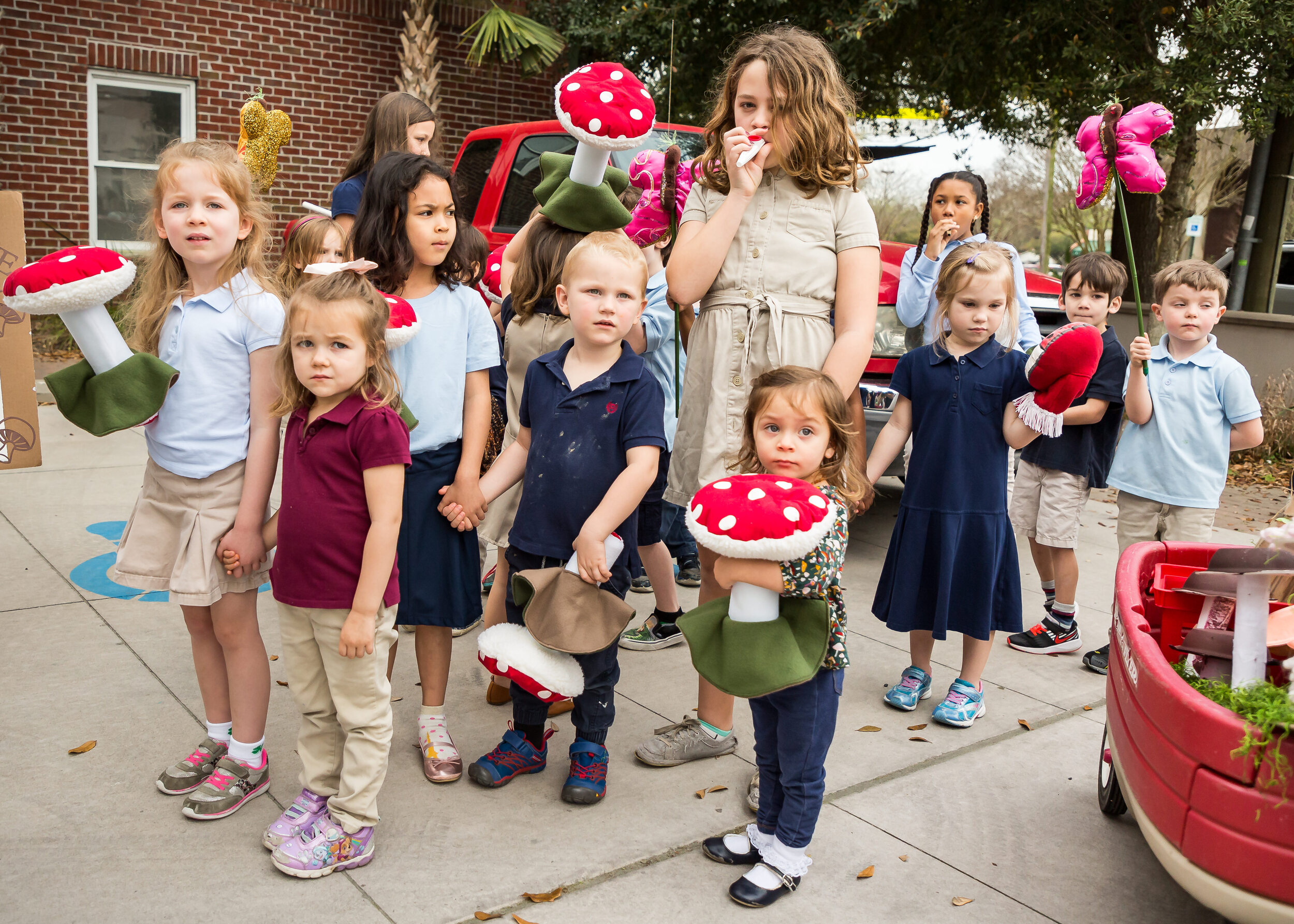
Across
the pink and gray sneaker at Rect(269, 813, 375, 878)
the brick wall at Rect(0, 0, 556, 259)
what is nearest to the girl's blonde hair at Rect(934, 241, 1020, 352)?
the pink and gray sneaker at Rect(269, 813, 375, 878)

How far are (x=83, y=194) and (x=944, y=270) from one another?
9657mm

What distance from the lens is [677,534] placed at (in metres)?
4.98

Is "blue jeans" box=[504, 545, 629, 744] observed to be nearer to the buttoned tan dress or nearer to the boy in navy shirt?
the buttoned tan dress

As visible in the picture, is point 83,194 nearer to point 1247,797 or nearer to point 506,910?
point 506,910

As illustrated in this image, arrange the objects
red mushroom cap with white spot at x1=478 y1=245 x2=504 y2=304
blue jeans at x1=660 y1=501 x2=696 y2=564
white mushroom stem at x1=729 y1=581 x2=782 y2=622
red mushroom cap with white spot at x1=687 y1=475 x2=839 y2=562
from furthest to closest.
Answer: blue jeans at x1=660 y1=501 x2=696 y2=564
red mushroom cap with white spot at x1=478 y1=245 x2=504 y2=304
white mushroom stem at x1=729 y1=581 x2=782 y2=622
red mushroom cap with white spot at x1=687 y1=475 x2=839 y2=562

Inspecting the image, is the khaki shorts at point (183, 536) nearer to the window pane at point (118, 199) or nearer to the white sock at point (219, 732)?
the white sock at point (219, 732)

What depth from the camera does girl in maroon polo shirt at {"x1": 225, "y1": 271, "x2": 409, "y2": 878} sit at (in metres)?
2.51

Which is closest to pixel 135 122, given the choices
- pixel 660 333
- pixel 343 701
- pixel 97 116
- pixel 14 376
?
pixel 97 116

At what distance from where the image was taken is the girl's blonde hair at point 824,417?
99.9 inches

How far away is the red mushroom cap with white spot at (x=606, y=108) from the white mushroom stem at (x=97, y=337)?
4.11ft

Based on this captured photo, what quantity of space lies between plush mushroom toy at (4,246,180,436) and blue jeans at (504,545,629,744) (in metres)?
1.05

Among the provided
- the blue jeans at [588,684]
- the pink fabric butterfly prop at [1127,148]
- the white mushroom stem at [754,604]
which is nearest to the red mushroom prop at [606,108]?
the blue jeans at [588,684]

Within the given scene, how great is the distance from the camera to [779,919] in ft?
8.11

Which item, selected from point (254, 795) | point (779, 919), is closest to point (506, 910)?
point (779, 919)
